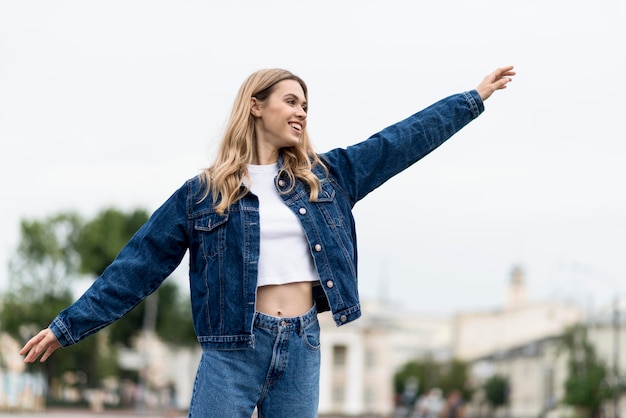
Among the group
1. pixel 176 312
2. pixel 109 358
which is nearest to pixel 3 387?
pixel 176 312

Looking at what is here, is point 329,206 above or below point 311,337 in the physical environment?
above

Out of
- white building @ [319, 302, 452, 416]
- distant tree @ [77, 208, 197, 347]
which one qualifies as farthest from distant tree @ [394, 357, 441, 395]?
distant tree @ [77, 208, 197, 347]

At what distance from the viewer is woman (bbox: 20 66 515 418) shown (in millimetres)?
4316

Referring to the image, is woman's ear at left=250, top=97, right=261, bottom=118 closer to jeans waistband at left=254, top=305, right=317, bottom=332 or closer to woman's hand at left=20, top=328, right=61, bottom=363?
jeans waistband at left=254, top=305, right=317, bottom=332

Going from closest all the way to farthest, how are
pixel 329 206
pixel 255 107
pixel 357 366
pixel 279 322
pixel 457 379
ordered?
pixel 279 322 → pixel 329 206 → pixel 255 107 → pixel 457 379 → pixel 357 366

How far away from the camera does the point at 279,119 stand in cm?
459

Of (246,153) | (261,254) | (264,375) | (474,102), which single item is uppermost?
(474,102)

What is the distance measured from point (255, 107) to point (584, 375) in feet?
171

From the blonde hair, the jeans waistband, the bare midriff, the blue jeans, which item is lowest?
the blue jeans

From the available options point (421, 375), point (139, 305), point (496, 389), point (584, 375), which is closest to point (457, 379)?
point (496, 389)

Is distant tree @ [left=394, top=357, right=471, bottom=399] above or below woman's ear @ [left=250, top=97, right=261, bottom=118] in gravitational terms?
above

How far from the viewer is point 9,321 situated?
60.8m

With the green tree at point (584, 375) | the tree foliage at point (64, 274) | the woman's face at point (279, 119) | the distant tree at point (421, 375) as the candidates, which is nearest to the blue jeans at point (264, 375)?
the woman's face at point (279, 119)

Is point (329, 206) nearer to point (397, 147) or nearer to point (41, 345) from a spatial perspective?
point (397, 147)
